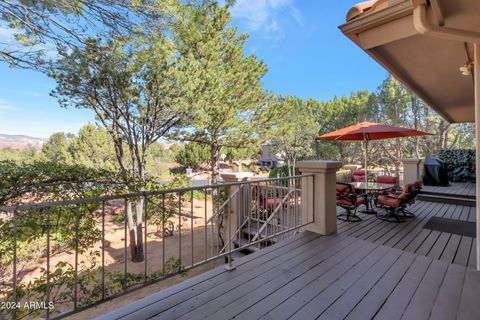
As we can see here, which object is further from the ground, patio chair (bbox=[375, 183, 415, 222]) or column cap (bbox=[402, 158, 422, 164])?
column cap (bbox=[402, 158, 422, 164])

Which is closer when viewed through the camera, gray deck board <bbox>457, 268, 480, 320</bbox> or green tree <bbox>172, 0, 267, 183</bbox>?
gray deck board <bbox>457, 268, 480, 320</bbox>

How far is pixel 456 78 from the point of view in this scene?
13.0 ft

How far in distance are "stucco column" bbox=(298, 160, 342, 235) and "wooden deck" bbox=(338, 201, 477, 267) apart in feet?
1.65

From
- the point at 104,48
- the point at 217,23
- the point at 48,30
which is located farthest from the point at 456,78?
the point at 217,23

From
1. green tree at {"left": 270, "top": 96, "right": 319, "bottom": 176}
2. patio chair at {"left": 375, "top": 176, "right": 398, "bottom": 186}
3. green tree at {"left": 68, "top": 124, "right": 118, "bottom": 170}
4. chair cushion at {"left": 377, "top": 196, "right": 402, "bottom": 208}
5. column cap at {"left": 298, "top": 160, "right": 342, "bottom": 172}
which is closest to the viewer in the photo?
column cap at {"left": 298, "top": 160, "right": 342, "bottom": 172}

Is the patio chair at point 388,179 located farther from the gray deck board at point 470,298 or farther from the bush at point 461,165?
the bush at point 461,165

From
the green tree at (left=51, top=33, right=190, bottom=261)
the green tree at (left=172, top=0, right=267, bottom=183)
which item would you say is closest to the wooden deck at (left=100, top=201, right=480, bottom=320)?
the green tree at (left=51, top=33, right=190, bottom=261)

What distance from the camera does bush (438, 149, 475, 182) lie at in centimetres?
838

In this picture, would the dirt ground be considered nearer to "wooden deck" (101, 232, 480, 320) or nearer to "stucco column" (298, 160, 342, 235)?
"stucco column" (298, 160, 342, 235)

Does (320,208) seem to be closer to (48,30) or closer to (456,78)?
(456,78)

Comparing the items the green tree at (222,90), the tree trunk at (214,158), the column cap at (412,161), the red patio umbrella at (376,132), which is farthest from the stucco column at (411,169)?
the tree trunk at (214,158)

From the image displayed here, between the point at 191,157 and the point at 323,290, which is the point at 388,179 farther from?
the point at 191,157

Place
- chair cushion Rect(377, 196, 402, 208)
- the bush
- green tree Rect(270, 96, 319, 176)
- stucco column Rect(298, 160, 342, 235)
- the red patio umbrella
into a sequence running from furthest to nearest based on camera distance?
green tree Rect(270, 96, 319, 176) < the bush < the red patio umbrella < chair cushion Rect(377, 196, 402, 208) < stucco column Rect(298, 160, 342, 235)

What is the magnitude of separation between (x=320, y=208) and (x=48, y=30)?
4563 millimetres
